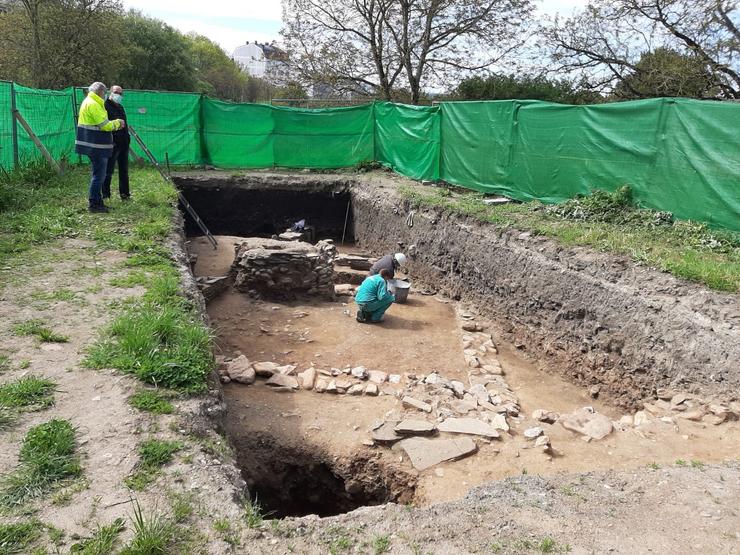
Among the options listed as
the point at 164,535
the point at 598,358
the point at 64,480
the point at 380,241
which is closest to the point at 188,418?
the point at 64,480

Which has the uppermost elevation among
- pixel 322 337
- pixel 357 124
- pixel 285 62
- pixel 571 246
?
pixel 285 62

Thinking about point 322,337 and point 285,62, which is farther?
point 285,62

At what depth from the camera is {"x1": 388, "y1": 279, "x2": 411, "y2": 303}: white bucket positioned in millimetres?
9207

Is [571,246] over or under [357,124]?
under

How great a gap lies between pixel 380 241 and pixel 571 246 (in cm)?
586

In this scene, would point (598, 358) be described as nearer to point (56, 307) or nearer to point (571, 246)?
point (571, 246)

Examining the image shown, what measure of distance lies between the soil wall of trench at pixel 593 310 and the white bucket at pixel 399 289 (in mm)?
795

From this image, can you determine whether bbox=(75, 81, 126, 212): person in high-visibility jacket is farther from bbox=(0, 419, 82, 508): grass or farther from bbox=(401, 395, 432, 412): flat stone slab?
bbox=(0, 419, 82, 508): grass

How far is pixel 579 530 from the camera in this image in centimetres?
285

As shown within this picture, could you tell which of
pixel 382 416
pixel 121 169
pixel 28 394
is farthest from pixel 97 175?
pixel 382 416

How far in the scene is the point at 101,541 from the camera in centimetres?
238

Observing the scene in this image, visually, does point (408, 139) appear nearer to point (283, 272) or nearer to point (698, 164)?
point (283, 272)

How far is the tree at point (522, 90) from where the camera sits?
18.0 meters

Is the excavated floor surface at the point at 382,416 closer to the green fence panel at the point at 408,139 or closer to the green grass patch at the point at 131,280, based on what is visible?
the green grass patch at the point at 131,280
